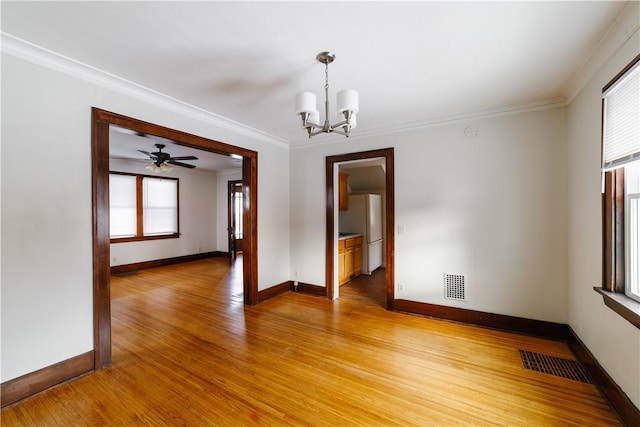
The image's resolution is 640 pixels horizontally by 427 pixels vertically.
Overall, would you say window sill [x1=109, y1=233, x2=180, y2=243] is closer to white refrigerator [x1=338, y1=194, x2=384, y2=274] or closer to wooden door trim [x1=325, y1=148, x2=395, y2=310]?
white refrigerator [x1=338, y1=194, x2=384, y2=274]

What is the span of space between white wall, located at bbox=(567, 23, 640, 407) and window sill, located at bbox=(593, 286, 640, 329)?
9 centimetres

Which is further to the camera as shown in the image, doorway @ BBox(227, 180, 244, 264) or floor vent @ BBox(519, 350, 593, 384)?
doorway @ BBox(227, 180, 244, 264)

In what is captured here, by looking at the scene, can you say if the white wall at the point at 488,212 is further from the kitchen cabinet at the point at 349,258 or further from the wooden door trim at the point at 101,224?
the wooden door trim at the point at 101,224

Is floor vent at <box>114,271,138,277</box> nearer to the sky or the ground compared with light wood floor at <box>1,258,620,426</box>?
nearer to the sky

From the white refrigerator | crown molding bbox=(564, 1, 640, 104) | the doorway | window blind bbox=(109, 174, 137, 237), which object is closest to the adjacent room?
crown molding bbox=(564, 1, 640, 104)

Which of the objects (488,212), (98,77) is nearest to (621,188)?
(488,212)

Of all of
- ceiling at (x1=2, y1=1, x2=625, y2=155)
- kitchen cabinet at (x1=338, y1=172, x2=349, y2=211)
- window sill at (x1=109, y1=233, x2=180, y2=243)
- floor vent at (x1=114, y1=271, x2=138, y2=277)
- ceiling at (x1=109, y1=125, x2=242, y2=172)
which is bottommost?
floor vent at (x1=114, y1=271, x2=138, y2=277)

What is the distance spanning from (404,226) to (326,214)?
1.19m

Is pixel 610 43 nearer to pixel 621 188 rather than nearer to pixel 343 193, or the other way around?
pixel 621 188

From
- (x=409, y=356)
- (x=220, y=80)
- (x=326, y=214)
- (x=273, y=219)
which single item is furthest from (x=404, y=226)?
(x=220, y=80)

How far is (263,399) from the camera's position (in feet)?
6.05

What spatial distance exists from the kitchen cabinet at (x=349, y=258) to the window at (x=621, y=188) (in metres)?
3.15

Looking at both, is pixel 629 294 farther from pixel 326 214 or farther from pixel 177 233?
pixel 177 233

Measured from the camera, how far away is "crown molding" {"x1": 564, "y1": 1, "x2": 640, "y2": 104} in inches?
Result: 57.4
